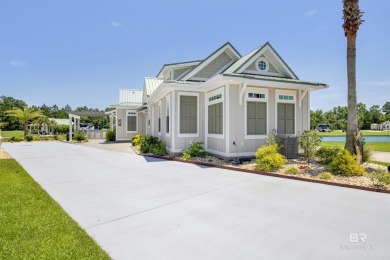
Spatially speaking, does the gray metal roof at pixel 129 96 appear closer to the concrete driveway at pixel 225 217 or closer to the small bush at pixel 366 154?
the concrete driveway at pixel 225 217

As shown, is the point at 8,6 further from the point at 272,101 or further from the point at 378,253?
the point at 378,253

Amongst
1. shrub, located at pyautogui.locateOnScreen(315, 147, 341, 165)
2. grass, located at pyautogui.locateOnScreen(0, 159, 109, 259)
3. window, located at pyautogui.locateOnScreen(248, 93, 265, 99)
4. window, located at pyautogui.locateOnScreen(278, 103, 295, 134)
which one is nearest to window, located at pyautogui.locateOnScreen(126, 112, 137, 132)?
window, located at pyautogui.locateOnScreen(248, 93, 265, 99)

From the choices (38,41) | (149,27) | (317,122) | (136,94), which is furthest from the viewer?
(317,122)

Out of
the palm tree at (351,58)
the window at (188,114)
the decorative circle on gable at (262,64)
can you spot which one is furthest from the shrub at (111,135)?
the palm tree at (351,58)

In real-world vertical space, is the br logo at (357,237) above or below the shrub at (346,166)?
below

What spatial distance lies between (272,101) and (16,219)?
1009 centimetres

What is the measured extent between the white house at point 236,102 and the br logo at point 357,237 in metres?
6.33

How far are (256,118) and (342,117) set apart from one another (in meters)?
83.6

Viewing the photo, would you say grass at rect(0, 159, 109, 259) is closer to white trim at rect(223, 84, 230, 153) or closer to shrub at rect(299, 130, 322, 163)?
white trim at rect(223, 84, 230, 153)

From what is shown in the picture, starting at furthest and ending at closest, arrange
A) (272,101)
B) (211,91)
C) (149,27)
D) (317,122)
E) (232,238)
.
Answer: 1. (317,122)
2. (149,27)
3. (211,91)
4. (272,101)
5. (232,238)

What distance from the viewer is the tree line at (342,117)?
226ft

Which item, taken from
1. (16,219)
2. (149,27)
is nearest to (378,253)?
(16,219)

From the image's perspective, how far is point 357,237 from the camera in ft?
10.5

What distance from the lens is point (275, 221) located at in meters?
3.74
